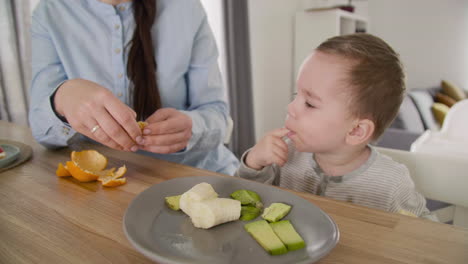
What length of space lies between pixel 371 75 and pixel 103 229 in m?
0.70

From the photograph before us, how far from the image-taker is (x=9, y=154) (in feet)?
2.86

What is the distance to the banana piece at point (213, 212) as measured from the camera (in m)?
0.52

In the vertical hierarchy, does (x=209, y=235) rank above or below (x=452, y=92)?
above

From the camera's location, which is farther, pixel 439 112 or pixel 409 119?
pixel 439 112

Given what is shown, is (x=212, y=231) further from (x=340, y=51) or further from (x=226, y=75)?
(x=226, y=75)

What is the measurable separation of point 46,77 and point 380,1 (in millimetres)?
5454

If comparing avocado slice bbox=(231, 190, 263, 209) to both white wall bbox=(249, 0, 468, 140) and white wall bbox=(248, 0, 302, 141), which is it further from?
→ white wall bbox=(249, 0, 468, 140)

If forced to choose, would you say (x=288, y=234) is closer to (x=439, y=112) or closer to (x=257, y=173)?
(x=257, y=173)

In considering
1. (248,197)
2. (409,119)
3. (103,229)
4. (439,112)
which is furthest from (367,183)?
(439,112)

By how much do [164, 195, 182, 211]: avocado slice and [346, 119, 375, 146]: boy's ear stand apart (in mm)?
513

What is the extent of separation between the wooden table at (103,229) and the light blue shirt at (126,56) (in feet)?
0.98

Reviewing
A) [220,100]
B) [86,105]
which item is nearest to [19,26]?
[220,100]

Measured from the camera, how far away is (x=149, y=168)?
0.83 metres

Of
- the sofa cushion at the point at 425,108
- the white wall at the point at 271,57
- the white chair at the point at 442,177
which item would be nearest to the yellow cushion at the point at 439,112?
the sofa cushion at the point at 425,108
